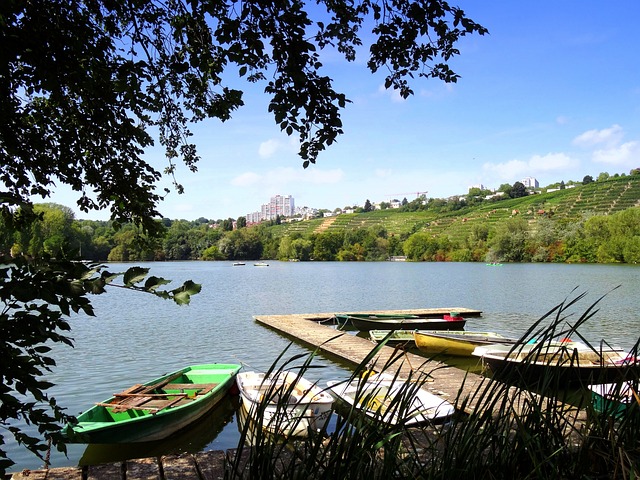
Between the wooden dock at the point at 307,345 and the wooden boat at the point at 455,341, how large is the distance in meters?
1.80

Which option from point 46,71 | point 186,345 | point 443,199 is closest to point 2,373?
point 46,71

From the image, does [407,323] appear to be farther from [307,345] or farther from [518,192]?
[518,192]

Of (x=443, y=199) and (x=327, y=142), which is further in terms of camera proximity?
(x=443, y=199)

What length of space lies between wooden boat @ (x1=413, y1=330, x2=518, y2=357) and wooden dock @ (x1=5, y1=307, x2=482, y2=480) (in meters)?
1.80

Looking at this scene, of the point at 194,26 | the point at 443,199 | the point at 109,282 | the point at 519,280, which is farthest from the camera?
the point at 443,199

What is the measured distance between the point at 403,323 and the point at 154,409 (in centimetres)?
1243

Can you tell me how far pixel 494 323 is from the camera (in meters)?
23.2

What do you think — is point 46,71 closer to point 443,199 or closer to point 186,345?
point 186,345

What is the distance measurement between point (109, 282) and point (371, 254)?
11204cm

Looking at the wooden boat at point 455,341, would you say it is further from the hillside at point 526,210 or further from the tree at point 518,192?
the tree at point 518,192

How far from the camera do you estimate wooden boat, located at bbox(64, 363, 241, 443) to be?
7.73 meters

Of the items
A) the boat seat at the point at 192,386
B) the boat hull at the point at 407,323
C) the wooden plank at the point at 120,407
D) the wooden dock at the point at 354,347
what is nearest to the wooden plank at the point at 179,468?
the wooden dock at the point at 354,347

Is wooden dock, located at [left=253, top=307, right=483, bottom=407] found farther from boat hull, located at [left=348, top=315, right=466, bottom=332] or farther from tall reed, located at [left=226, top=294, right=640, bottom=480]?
tall reed, located at [left=226, top=294, right=640, bottom=480]

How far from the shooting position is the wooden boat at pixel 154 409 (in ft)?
25.4
